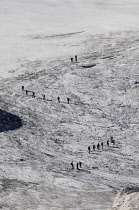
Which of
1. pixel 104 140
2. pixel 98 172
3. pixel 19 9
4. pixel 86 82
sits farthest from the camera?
pixel 19 9

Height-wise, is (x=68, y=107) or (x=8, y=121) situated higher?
(x=68, y=107)

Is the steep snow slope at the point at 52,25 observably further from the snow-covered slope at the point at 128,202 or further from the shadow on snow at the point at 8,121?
the snow-covered slope at the point at 128,202

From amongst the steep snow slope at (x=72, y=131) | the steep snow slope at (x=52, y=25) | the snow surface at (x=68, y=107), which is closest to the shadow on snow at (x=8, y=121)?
the snow surface at (x=68, y=107)

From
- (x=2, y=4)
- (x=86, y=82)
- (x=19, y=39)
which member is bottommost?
(x=86, y=82)

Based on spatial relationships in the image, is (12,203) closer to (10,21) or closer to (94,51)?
(94,51)

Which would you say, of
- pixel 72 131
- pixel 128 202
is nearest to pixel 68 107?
pixel 72 131

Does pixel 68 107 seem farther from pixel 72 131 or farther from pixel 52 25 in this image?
pixel 52 25

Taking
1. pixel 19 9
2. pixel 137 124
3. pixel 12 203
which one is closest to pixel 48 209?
pixel 12 203
